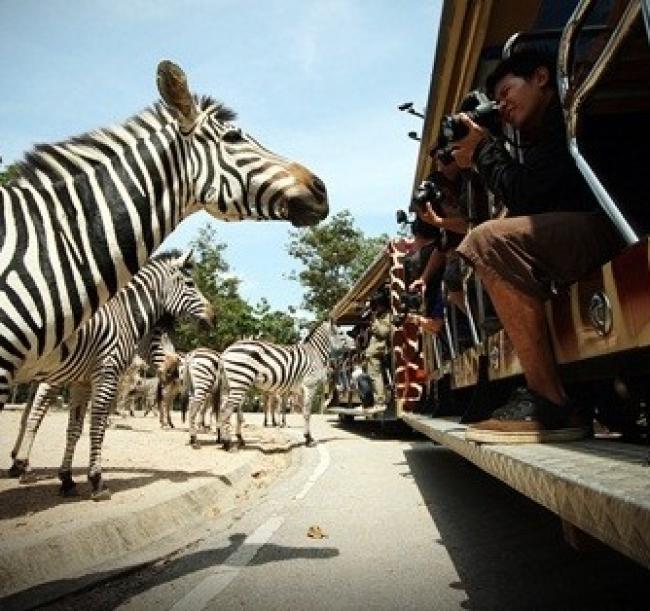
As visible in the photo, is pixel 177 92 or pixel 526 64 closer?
pixel 526 64

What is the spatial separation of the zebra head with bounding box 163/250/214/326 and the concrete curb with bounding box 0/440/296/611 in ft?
13.0

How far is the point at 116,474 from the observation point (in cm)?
658

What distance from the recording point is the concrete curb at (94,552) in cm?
303

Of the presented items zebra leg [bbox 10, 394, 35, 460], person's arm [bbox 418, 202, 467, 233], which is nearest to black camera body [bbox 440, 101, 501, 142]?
person's arm [bbox 418, 202, 467, 233]

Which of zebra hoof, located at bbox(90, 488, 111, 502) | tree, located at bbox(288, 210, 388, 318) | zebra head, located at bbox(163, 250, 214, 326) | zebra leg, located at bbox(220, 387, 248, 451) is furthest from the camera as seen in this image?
tree, located at bbox(288, 210, 388, 318)

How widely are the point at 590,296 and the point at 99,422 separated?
15.9 feet

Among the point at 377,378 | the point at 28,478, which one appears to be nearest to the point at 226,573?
the point at 28,478

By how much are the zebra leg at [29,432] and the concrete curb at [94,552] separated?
2159mm

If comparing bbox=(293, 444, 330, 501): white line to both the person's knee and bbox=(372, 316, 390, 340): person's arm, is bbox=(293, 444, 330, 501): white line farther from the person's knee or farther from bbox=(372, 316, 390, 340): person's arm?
the person's knee

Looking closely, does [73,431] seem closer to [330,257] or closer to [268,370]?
[268,370]

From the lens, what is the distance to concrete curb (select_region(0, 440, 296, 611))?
303 cm

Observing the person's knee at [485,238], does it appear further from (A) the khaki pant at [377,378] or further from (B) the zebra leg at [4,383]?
(A) the khaki pant at [377,378]

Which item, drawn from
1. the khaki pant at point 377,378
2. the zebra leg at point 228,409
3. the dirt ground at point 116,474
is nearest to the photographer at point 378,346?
the khaki pant at point 377,378

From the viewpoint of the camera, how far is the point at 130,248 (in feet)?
10.3
